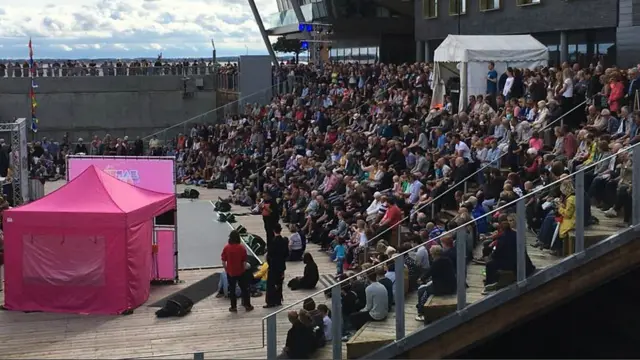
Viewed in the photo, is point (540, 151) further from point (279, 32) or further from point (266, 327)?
point (279, 32)

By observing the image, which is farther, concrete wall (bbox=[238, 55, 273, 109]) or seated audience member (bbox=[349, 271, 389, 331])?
concrete wall (bbox=[238, 55, 273, 109])

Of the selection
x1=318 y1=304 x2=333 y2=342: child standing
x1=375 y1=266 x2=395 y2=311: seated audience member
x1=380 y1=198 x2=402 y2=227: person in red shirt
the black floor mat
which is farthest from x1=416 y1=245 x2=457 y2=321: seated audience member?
the black floor mat

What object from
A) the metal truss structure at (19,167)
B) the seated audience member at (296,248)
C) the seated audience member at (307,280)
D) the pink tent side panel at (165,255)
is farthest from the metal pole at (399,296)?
the metal truss structure at (19,167)

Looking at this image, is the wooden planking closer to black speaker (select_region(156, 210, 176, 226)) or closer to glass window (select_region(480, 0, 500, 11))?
black speaker (select_region(156, 210, 176, 226))

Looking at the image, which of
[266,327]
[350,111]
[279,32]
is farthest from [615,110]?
[279,32]

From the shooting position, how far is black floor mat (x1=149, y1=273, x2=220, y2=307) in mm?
15211

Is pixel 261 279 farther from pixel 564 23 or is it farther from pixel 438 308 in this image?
pixel 564 23

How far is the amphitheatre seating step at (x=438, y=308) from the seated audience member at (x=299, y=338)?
161cm

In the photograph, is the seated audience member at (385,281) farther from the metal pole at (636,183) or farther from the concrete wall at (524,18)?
the concrete wall at (524,18)

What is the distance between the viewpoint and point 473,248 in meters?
10.6

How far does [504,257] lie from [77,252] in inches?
299

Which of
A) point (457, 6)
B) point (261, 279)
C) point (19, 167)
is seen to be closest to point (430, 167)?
point (261, 279)

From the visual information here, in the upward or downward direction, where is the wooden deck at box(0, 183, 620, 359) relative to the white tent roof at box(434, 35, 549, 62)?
downward

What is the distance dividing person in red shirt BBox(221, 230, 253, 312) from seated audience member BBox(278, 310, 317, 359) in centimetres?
384
